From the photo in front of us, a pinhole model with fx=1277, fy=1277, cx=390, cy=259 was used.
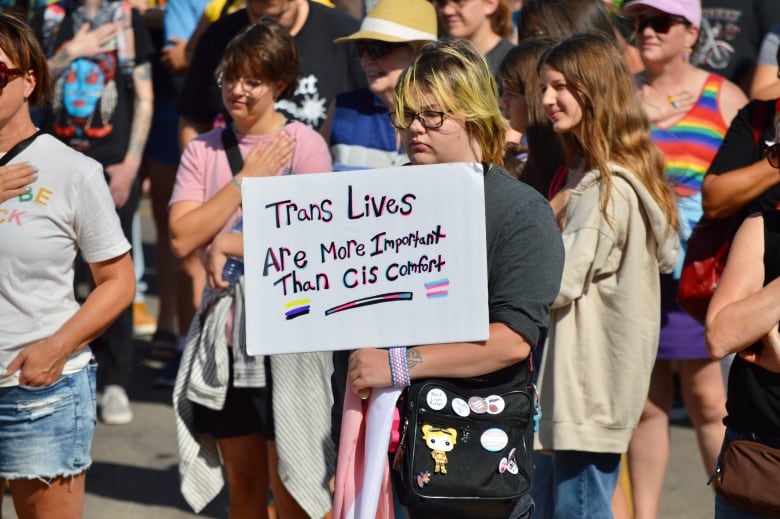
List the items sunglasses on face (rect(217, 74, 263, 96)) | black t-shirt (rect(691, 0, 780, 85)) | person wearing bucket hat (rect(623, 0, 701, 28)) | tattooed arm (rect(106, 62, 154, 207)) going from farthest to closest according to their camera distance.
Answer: tattooed arm (rect(106, 62, 154, 207)) → black t-shirt (rect(691, 0, 780, 85)) → person wearing bucket hat (rect(623, 0, 701, 28)) → sunglasses on face (rect(217, 74, 263, 96))

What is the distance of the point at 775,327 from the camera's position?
2977 millimetres

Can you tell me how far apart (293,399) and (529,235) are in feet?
4.76

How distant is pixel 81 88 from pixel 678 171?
293 cm

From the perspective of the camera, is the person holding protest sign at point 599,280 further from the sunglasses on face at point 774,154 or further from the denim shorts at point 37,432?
the denim shorts at point 37,432

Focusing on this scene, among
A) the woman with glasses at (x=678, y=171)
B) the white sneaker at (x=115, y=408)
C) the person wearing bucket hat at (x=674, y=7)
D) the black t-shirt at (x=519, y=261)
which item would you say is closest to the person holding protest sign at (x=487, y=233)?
the black t-shirt at (x=519, y=261)

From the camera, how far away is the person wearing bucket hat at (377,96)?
4621 millimetres

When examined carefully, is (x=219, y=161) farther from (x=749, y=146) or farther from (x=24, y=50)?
(x=749, y=146)

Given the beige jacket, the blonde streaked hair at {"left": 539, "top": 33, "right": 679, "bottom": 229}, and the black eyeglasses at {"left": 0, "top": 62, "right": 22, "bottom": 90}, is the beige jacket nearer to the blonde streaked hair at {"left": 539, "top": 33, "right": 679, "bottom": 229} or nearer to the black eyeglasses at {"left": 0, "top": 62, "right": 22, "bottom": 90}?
the blonde streaked hair at {"left": 539, "top": 33, "right": 679, "bottom": 229}

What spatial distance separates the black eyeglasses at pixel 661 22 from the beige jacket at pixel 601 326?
1.21 metres

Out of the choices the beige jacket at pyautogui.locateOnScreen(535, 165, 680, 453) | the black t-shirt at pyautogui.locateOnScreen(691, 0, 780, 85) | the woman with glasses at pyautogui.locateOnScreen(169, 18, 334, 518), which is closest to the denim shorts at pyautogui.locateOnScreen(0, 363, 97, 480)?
the woman with glasses at pyautogui.locateOnScreen(169, 18, 334, 518)

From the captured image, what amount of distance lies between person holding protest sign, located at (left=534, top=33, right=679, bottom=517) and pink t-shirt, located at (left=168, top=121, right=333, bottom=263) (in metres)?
0.85

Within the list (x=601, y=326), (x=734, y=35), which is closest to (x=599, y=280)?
(x=601, y=326)

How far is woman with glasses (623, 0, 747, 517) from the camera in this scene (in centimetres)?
470

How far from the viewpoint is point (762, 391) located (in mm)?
3039
